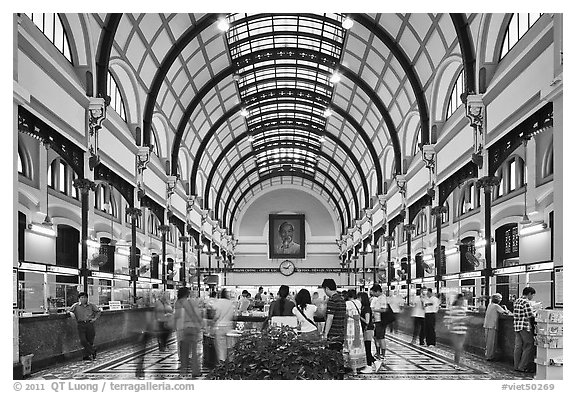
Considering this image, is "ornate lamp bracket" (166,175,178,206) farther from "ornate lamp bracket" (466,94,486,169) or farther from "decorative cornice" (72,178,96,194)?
"ornate lamp bracket" (466,94,486,169)

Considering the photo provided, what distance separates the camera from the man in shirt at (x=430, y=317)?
65.8ft

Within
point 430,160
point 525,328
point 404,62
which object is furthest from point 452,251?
point 525,328

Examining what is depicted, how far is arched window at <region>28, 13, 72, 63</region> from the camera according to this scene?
53.4ft

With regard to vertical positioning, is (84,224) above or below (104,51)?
below

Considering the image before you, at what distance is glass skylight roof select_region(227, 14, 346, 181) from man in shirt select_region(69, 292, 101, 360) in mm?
15060

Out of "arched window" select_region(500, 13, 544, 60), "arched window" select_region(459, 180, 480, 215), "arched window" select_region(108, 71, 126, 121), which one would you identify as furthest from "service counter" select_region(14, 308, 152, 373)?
"arched window" select_region(459, 180, 480, 215)

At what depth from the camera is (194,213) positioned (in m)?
41.1

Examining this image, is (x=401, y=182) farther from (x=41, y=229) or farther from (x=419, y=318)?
(x=41, y=229)

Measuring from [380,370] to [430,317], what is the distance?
7025 mm

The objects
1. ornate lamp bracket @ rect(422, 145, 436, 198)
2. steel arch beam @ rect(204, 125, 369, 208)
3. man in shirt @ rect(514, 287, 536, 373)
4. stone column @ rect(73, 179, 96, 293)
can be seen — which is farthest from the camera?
steel arch beam @ rect(204, 125, 369, 208)

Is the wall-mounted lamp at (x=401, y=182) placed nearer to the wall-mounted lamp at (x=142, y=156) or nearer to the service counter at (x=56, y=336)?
the wall-mounted lamp at (x=142, y=156)

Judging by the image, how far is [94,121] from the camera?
19.2 m
